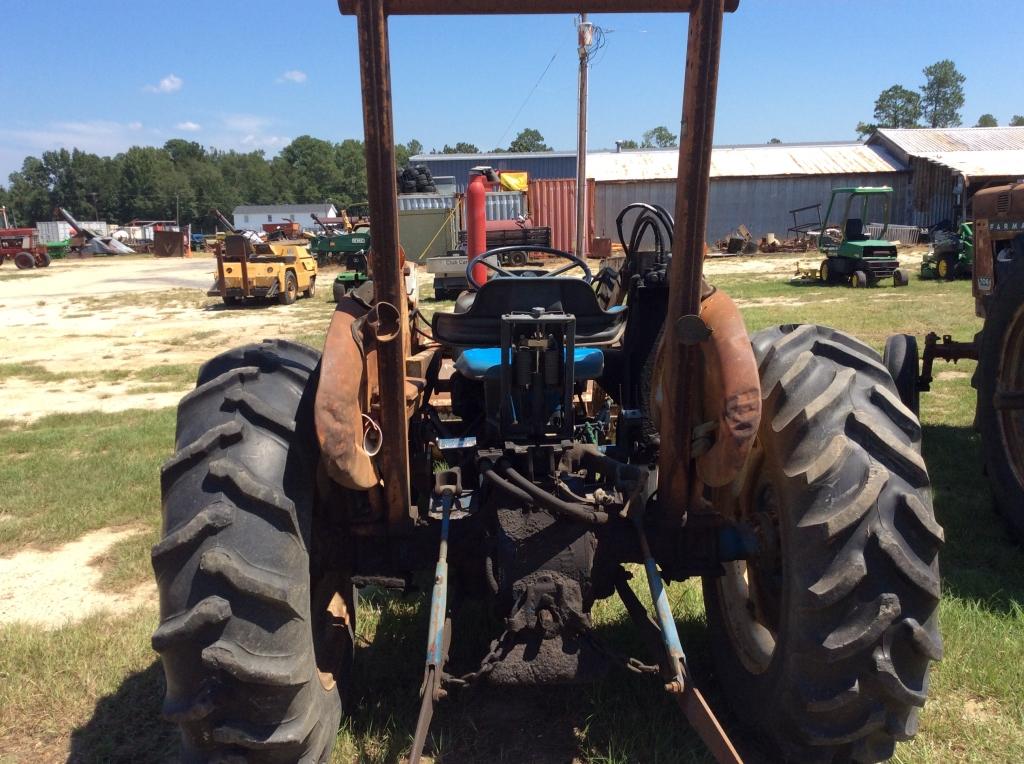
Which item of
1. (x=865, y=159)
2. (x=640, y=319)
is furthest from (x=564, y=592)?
(x=865, y=159)

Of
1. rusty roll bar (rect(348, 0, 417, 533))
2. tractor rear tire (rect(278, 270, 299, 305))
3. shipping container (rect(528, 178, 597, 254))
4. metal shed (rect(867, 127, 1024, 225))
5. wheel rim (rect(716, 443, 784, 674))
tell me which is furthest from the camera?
metal shed (rect(867, 127, 1024, 225))

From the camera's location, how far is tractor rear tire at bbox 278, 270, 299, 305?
19.6 m

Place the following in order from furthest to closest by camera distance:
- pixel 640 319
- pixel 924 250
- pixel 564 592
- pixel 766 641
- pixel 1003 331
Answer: pixel 924 250 < pixel 1003 331 < pixel 640 319 < pixel 766 641 < pixel 564 592

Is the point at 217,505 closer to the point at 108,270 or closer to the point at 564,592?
the point at 564,592

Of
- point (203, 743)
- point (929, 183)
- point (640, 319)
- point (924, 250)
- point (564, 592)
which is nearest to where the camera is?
point (203, 743)

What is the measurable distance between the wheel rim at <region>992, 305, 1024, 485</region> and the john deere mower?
7.02ft

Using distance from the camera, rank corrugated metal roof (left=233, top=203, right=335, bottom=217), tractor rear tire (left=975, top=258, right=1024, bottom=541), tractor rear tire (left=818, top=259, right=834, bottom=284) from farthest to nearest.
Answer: corrugated metal roof (left=233, top=203, right=335, bottom=217) < tractor rear tire (left=818, top=259, right=834, bottom=284) < tractor rear tire (left=975, top=258, right=1024, bottom=541)

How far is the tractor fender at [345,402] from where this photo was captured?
2.13 m

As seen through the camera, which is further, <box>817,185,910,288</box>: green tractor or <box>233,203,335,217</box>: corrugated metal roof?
<box>233,203,335,217</box>: corrugated metal roof

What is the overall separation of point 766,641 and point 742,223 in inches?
1291

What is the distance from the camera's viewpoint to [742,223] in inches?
1314

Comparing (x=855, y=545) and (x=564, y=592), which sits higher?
(x=855, y=545)

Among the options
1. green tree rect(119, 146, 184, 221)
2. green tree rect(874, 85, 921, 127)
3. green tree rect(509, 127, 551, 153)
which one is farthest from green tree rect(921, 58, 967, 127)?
green tree rect(119, 146, 184, 221)

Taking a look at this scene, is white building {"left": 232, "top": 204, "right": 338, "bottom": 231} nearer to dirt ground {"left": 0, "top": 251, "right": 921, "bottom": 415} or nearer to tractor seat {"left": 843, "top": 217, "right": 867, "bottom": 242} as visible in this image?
dirt ground {"left": 0, "top": 251, "right": 921, "bottom": 415}
